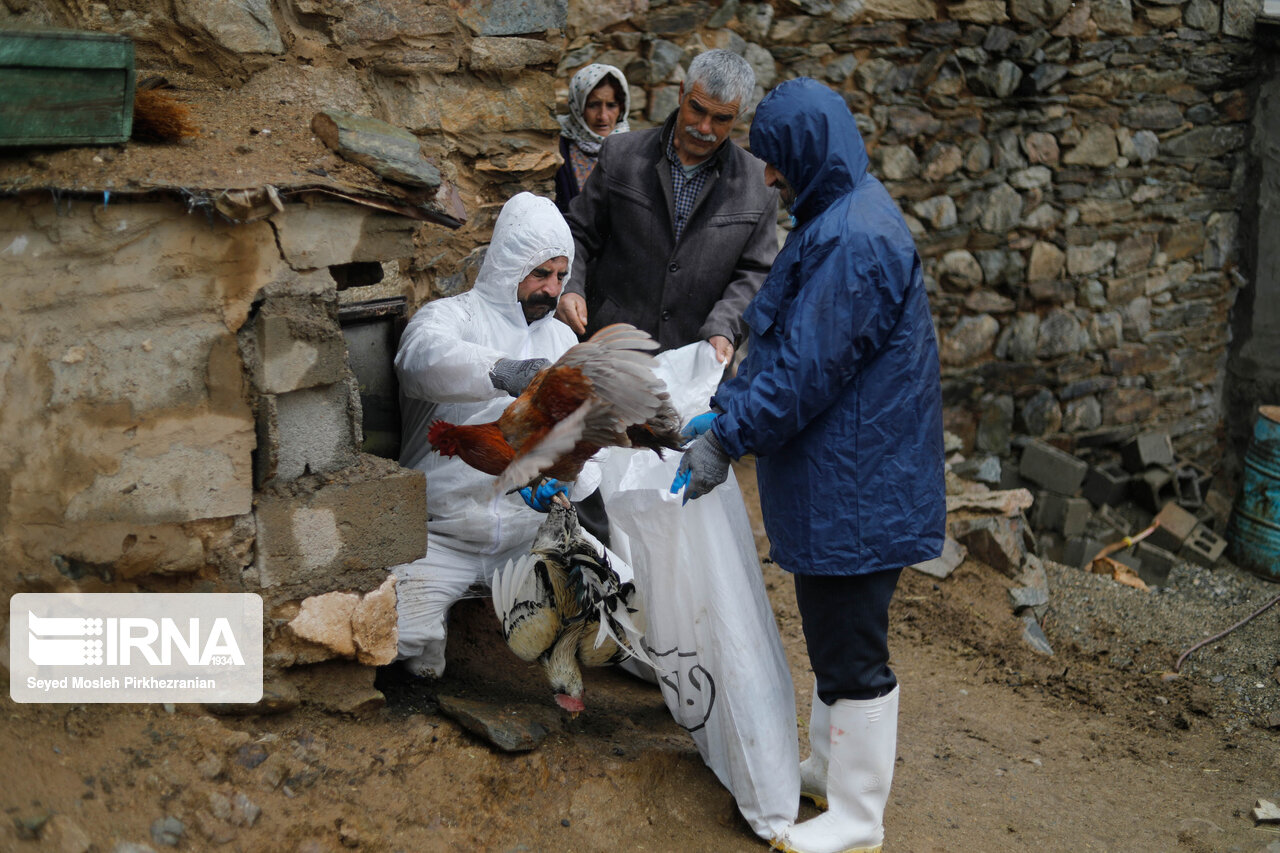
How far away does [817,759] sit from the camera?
3.03m

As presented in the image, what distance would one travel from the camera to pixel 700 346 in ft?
10.8

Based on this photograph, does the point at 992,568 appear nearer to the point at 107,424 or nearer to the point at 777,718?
the point at 777,718

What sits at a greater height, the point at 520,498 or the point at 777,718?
the point at 520,498

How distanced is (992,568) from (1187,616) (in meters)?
1.05

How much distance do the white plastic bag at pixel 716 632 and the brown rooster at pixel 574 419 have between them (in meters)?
0.20

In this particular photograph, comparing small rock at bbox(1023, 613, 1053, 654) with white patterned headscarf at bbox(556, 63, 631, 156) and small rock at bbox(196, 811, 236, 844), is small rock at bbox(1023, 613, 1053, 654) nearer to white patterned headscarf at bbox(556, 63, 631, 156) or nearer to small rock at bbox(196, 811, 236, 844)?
white patterned headscarf at bbox(556, 63, 631, 156)

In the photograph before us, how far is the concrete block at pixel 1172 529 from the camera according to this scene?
698 cm

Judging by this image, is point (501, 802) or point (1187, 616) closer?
point (501, 802)

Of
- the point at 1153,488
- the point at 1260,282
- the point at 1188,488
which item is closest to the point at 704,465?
the point at 1153,488

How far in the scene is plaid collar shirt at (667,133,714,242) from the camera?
3775 millimetres

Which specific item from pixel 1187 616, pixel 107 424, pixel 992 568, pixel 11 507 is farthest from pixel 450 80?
pixel 1187 616

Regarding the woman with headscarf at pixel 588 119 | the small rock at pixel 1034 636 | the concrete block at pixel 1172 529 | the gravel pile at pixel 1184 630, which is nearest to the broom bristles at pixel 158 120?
the woman with headscarf at pixel 588 119

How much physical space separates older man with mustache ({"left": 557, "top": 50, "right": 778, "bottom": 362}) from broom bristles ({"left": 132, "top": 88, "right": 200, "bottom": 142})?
1.37 m

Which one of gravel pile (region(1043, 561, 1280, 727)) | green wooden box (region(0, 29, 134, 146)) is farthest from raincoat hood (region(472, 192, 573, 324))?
gravel pile (region(1043, 561, 1280, 727))
